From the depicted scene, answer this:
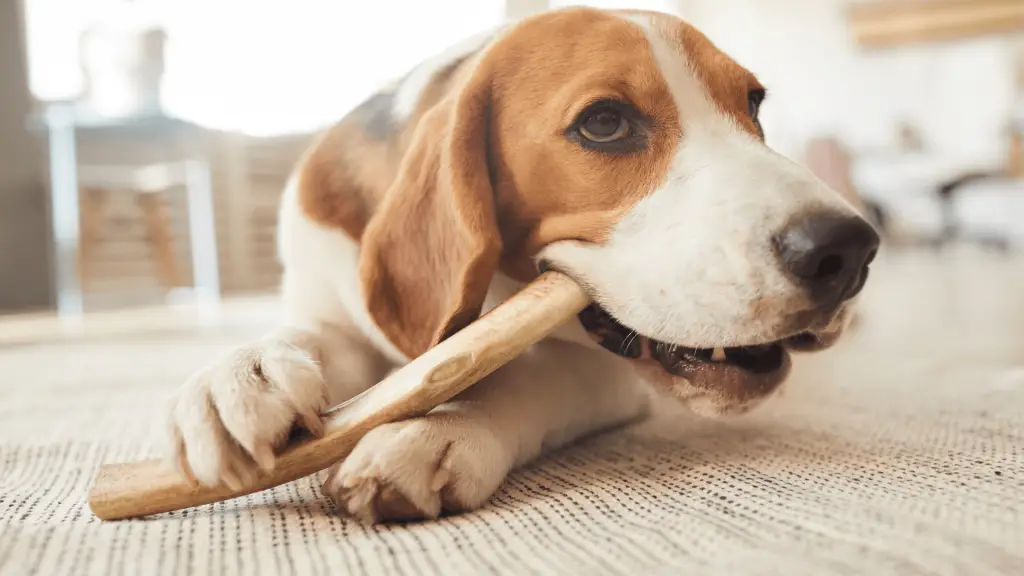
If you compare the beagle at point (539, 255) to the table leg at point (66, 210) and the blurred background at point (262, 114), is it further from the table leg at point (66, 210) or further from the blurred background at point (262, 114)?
the table leg at point (66, 210)

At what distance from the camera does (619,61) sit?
3.87ft

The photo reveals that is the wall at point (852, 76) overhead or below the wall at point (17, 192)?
overhead

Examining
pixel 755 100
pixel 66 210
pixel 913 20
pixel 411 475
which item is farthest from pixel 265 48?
pixel 913 20

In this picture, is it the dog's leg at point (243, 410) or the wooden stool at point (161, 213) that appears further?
the wooden stool at point (161, 213)

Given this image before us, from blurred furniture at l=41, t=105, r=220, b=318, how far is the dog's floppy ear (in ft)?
13.1

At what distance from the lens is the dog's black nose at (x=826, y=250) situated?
0.91m

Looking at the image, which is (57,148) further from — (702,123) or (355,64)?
(702,123)

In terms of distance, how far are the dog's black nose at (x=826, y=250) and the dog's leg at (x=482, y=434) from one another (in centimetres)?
38

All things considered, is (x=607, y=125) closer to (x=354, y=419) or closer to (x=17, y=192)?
(x=354, y=419)

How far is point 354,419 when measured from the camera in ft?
2.97

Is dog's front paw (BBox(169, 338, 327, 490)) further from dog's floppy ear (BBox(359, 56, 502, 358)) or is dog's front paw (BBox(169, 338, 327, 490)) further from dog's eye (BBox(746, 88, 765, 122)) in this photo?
dog's eye (BBox(746, 88, 765, 122))

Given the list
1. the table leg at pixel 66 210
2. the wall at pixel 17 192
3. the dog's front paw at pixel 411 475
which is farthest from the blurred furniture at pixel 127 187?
the dog's front paw at pixel 411 475

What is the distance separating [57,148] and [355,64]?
262 cm

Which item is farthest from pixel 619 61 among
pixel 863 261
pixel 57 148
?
pixel 57 148
